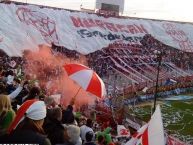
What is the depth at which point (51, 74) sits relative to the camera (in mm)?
18750

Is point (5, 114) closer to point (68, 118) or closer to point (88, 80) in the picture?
point (68, 118)

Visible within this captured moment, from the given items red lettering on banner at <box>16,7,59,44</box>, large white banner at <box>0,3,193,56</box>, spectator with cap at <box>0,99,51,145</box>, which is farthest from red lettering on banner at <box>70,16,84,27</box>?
spectator with cap at <box>0,99,51,145</box>

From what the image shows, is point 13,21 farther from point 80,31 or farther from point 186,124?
point 186,124

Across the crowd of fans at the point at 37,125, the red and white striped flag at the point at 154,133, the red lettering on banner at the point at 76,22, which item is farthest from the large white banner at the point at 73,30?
the red and white striped flag at the point at 154,133

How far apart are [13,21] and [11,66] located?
3123 mm

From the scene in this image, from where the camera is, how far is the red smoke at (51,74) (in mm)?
17016

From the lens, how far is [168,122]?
1886 centimetres

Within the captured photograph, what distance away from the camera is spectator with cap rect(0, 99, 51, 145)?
3154 millimetres

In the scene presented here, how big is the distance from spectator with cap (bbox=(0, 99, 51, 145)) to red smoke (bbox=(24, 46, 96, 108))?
12.7 metres

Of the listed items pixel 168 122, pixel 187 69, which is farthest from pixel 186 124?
pixel 187 69

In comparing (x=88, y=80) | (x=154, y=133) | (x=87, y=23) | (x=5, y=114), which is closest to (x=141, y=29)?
(x=87, y=23)

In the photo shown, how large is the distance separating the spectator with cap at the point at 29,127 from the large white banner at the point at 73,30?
1519 centimetres

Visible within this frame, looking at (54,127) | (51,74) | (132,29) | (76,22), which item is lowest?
(51,74)

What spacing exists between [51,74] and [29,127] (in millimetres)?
15528
